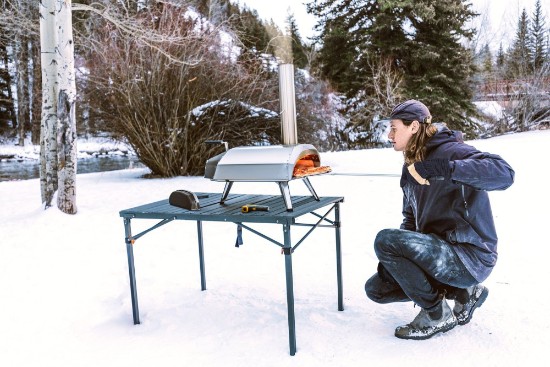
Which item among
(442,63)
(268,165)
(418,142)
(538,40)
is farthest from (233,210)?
(538,40)

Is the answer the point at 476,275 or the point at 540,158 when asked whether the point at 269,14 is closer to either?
the point at 540,158

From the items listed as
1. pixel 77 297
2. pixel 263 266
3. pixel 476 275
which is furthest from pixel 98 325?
pixel 476 275

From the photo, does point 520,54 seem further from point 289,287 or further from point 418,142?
point 289,287

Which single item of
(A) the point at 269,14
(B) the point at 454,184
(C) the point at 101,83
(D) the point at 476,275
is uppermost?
(A) the point at 269,14

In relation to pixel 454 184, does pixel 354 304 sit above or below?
below

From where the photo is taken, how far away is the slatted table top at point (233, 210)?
2502mm

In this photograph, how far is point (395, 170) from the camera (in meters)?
9.46

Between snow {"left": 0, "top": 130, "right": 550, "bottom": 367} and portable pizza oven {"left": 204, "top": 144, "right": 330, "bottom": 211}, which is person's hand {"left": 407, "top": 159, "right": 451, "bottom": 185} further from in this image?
snow {"left": 0, "top": 130, "right": 550, "bottom": 367}

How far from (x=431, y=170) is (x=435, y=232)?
44 centimetres

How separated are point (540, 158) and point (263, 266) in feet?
24.8

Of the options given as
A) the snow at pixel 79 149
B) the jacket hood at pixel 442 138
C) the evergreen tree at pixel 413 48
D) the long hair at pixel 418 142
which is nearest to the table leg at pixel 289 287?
the long hair at pixel 418 142

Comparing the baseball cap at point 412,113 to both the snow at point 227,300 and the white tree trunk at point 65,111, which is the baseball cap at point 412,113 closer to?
the snow at point 227,300

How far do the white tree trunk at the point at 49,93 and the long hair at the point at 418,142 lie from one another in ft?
15.5

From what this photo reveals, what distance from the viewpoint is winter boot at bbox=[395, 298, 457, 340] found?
8.39 feet
